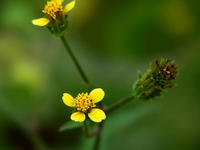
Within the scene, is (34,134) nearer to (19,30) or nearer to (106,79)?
(106,79)

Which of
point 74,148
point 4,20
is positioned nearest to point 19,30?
point 4,20

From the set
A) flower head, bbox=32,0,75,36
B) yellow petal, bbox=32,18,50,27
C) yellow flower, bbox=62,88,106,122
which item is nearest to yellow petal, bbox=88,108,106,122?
yellow flower, bbox=62,88,106,122

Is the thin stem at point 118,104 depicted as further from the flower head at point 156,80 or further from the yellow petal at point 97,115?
the yellow petal at point 97,115

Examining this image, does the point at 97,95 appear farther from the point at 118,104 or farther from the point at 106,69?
the point at 106,69

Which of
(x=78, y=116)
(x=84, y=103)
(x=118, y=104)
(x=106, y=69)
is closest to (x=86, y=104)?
(x=84, y=103)

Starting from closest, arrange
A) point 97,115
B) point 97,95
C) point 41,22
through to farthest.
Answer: point 97,115, point 97,95, point 41,22

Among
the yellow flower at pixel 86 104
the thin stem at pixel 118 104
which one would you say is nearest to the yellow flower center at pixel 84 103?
the yellow flower at pixel 86 104

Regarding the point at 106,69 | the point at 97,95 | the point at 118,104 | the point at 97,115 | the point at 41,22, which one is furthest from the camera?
the point at 106,69
